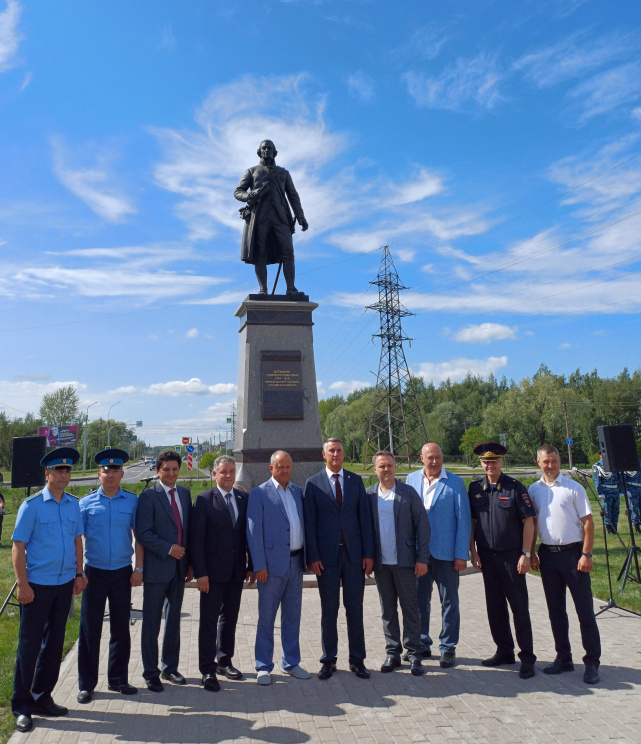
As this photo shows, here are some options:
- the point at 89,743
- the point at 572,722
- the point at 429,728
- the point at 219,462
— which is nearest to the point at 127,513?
the point at 219,462

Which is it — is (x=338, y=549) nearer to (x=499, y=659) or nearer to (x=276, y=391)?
(x=499, y=659)

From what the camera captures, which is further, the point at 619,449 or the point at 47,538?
the point at 619,449

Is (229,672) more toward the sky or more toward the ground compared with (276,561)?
more toward the ground

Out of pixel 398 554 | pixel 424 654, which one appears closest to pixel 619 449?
pixel 424 654

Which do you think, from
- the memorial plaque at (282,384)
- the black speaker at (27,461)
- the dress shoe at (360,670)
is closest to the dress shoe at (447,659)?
the dress shoe at (360,670)

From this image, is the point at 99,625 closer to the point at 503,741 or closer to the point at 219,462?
the point at 219,462

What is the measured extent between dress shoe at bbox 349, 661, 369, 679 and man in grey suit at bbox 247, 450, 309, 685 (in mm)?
398

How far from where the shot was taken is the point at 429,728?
13.5 feet

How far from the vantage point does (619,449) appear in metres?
8.17

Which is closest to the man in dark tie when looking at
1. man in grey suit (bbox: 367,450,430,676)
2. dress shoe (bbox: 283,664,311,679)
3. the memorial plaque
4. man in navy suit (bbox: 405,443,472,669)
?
dress shoe (bbox: 283,664,311,679)

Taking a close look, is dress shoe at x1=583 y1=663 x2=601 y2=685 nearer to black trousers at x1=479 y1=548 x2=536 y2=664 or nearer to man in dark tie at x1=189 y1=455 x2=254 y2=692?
black trousers at x1=479 y1=548 x2=536 y2=664

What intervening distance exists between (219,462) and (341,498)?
3.65 ft

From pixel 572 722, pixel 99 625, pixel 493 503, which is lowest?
pixel 572 722

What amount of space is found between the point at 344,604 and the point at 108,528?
6.78 feet
